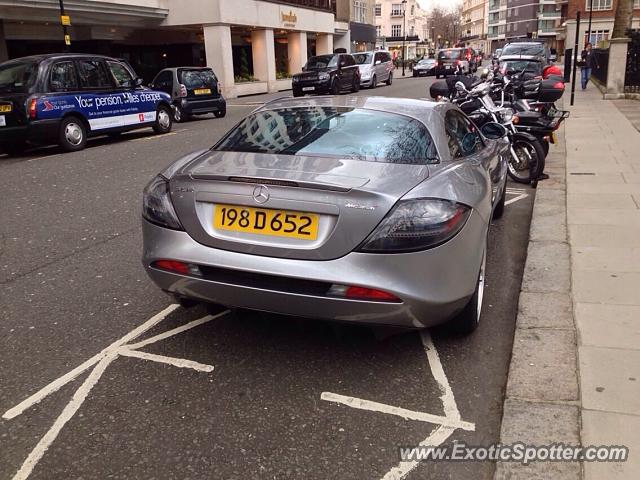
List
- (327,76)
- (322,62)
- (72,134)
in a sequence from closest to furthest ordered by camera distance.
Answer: (72,134)
(327,76)
(322,62)

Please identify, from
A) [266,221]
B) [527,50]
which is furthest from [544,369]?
[527,50]

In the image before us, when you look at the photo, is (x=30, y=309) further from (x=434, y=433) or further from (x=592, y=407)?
(x=592, y=407)

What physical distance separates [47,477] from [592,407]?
96.4 inches

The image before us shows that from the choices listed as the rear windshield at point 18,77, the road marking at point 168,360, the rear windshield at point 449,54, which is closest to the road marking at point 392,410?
the road marking at point 168,360

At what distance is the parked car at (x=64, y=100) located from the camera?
1128 cm

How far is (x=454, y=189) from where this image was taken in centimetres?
322

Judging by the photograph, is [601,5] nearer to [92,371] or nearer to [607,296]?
[607,296]

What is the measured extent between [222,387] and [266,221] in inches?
35.5

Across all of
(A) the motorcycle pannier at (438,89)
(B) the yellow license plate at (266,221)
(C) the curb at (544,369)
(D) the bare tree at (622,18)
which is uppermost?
(D) the bare tree at (622,18)

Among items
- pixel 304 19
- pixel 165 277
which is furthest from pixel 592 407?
pixel 304 19

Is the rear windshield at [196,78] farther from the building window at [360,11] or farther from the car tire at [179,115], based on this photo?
the building window at [360,11]

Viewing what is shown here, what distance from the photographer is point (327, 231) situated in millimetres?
2887

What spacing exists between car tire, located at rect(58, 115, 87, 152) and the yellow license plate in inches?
393

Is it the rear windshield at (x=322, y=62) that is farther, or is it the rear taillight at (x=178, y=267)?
the rear windshield at (x=322, y=62)
